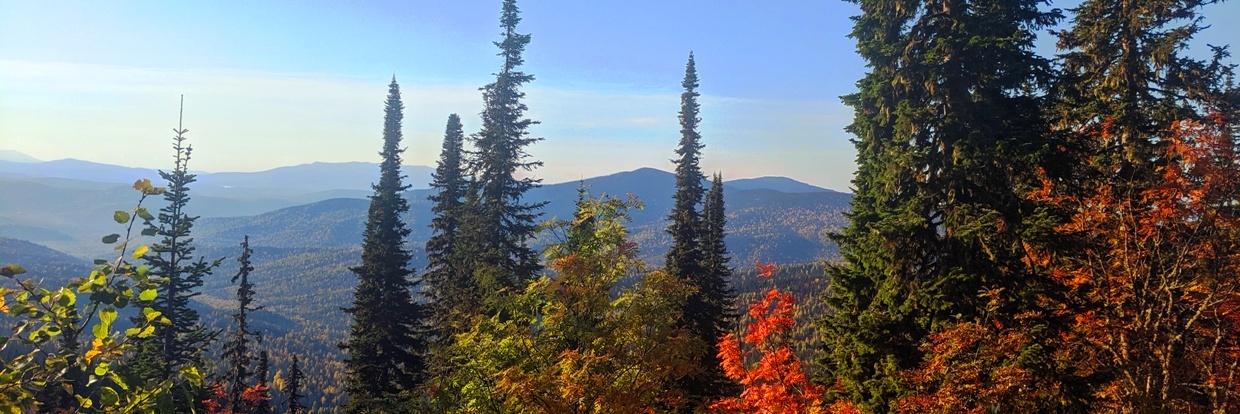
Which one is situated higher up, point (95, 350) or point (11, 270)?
point (11, 270)

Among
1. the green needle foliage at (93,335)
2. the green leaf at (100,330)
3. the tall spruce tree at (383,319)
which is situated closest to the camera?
the green leaf at (100,330)

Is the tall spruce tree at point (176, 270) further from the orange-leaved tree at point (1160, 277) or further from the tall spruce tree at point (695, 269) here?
the orange-leaved tree at point (1160, 277)

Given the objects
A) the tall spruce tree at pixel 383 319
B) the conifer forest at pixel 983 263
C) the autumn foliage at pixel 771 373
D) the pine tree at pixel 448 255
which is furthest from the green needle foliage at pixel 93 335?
the tall spruce tree at pixel 383 319

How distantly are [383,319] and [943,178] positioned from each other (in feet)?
87.9

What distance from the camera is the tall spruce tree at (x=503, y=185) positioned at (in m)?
27.2

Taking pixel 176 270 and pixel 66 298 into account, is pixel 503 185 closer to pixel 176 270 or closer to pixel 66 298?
pixel 176 270

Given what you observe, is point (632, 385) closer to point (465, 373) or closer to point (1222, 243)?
point (465, 373)

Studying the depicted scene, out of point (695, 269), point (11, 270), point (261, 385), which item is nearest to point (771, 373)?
point (11, 270)

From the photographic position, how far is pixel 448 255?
33.0 m

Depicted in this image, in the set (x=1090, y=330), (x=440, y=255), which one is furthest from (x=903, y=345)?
(x=440, y=255)

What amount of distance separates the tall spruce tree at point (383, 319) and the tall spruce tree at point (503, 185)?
17.3 ft

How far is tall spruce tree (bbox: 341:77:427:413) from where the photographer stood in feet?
103

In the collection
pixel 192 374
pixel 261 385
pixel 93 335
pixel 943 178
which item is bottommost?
pixel 261 385

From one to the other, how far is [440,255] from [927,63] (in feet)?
88.9
